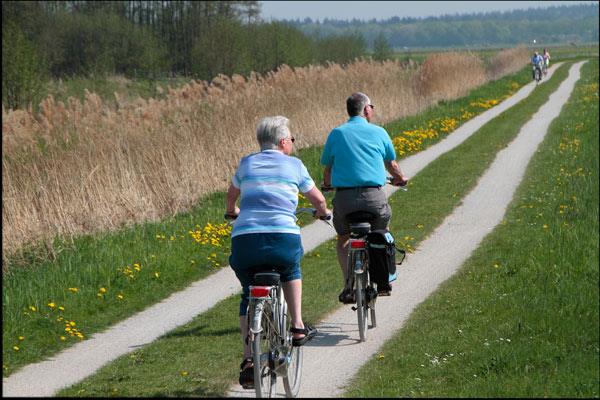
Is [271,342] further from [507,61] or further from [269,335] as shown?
[507,61]

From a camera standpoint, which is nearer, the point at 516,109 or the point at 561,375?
the point at 561,375

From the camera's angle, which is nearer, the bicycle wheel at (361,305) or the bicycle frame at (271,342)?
the bicycle frame at (271,342)

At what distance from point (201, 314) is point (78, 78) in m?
50.1

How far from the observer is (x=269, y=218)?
6.98 meters

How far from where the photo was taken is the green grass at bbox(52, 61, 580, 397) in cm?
786

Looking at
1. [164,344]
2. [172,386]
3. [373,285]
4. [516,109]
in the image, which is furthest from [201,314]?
[516,109]

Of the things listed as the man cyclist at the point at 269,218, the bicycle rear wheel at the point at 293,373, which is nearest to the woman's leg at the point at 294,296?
the man cyclist at the point at 269,218

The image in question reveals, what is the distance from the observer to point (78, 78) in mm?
58781

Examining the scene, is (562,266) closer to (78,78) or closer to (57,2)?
(78,78)

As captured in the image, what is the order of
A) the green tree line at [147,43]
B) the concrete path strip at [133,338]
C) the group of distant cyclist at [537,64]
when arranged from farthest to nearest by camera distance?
the group of distant cyclist at [537,64] < the green tree line at [147,43] < the concrete path strip at [133,338]

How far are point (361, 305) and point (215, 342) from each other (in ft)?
4.30

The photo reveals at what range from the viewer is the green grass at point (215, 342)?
7.86 m

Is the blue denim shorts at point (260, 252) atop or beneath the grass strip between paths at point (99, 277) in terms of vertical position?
atop

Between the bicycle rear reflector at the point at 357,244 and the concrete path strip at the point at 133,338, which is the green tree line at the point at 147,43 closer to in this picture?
the concrete path strip at the point at 133,338
